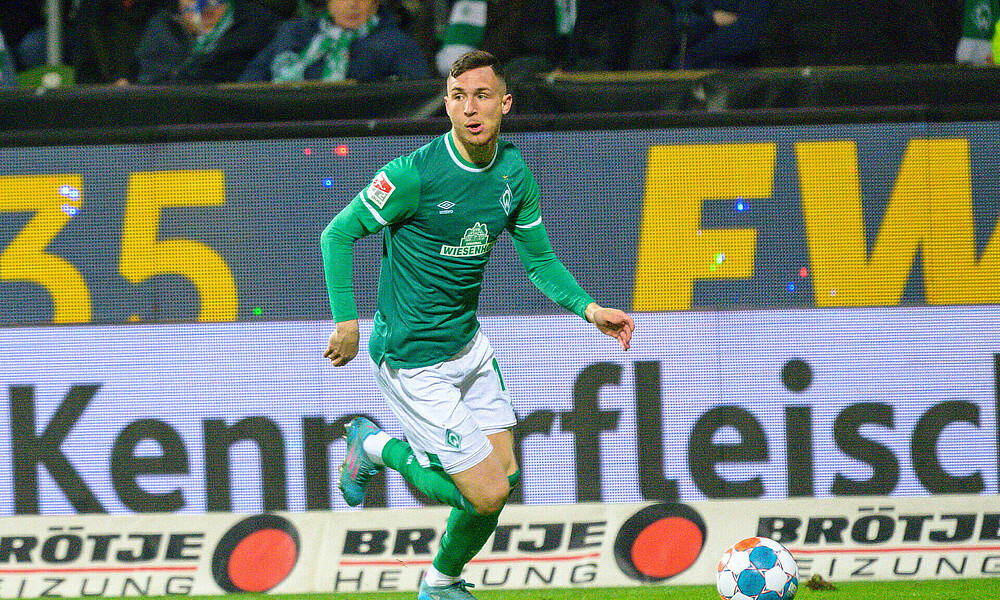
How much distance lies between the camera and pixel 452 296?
396cm

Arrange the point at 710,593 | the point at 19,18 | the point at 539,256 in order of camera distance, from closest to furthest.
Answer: the point at 539,256, the point at 710,593, the point at 19,18

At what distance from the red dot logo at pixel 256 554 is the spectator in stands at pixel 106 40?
300cm

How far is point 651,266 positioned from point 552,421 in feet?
2.68

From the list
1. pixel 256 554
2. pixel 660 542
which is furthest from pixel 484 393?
pixel 256 554

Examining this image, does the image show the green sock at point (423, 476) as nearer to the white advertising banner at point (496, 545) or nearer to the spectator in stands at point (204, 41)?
the white advertising banner at point (496, 545)

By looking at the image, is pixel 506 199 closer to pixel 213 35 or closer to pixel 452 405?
pixel 452 405

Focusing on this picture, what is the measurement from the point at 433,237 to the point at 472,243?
0.14 metres

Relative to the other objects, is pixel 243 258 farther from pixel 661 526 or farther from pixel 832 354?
→ pixel 832 354

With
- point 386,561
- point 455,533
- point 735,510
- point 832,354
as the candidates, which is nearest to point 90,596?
point 386,561

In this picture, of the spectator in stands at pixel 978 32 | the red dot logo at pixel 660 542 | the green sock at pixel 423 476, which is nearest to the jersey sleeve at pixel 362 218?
the green sock at pixel 423 476

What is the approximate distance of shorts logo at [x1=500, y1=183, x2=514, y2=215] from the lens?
3.95 metres

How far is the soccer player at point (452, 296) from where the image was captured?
378 cm

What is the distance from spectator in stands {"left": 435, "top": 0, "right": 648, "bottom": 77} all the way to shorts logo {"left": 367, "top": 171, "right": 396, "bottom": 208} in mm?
2638

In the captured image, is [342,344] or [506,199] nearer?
[342,344]
